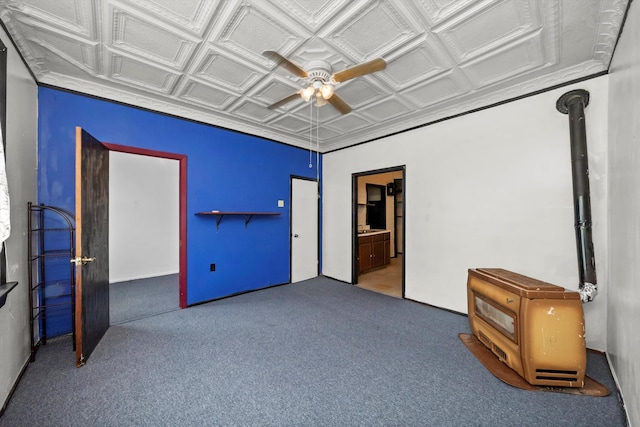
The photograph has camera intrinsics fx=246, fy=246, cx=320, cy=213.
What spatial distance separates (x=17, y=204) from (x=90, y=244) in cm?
56

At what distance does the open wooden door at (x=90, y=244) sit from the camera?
6.71 ft

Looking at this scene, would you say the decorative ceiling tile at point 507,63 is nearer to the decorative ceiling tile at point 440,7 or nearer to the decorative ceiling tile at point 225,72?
the decorative ceiling tile at point 440,7

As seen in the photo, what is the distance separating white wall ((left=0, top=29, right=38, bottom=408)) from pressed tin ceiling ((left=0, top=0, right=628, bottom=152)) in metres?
0.34

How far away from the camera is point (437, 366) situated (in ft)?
7.03

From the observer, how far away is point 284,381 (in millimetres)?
1938

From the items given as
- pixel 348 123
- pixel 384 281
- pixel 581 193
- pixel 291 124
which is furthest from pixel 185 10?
pixel 384 281

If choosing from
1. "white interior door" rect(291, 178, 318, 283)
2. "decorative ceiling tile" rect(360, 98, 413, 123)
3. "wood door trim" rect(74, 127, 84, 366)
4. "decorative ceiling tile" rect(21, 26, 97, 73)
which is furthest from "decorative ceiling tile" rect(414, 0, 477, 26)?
"white interior door" rect(291, 178, 318, 283)

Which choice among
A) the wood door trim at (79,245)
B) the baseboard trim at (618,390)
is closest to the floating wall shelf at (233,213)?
the wood door trim at (79,245)

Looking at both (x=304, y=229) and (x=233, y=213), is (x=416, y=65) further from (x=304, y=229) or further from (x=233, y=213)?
(x=304, y=229)

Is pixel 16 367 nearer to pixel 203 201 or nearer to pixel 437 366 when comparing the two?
pixel 203 201

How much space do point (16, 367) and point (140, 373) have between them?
2.89ft

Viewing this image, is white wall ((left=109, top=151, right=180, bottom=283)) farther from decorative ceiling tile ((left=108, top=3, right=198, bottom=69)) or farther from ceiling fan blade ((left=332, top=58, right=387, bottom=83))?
ceiling fan blade ((left=332, top=58, right=387, bottom=83))

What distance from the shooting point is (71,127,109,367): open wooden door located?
80.5 inches

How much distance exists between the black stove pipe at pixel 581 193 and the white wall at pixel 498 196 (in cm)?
15
